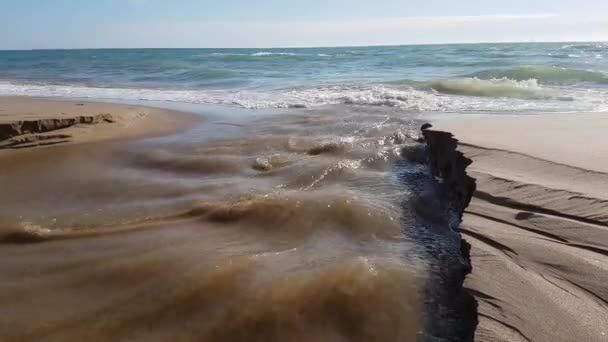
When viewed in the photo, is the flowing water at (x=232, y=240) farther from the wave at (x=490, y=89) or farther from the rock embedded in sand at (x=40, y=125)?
the wave at (x=490, y=89)

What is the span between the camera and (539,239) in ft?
7.47

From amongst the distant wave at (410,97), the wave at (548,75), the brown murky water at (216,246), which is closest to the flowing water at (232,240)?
the brown murky water at (216,246)

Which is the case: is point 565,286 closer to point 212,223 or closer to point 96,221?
point 212,223

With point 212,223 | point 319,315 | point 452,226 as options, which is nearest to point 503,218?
point 452,226

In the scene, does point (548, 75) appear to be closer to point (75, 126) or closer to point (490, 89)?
point (490, 89)

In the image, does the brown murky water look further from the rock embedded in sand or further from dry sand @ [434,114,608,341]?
the rock embedded in sand

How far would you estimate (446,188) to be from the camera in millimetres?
3543

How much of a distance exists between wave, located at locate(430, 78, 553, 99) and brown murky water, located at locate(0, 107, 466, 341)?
5.86 metres

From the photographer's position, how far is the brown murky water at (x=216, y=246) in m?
1.93

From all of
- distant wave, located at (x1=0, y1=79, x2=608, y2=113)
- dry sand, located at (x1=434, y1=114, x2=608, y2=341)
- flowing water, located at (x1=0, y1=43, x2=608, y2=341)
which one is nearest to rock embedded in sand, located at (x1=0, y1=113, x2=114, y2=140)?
flowing water, located at (x1=0, y1=43, x2=608, y2=341)

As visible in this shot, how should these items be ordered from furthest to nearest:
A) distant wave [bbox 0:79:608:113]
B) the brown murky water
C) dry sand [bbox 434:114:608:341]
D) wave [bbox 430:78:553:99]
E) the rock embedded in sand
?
wave [bbox 430:78:553:99] → distant wave [bbox 0:79:608:113] → the rock embedded in sand → the brown murky water → dry sand [bbox 434:114:608:341]

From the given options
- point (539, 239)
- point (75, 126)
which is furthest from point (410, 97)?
point (539, 239)

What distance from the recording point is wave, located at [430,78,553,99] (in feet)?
30.6

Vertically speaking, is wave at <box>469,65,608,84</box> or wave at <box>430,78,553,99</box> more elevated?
wave at <box>469,65,608,84</box>
